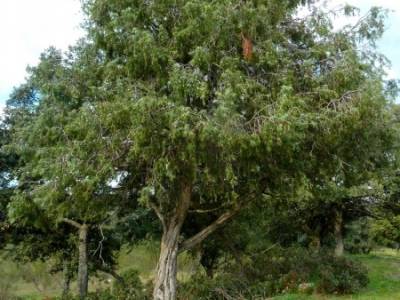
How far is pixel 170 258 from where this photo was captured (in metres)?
10.3

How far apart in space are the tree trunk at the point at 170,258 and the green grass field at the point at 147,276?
352cm

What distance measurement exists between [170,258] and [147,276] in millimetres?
10621

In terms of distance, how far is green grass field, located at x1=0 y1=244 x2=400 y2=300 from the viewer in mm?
13156

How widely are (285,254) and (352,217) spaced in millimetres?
6829

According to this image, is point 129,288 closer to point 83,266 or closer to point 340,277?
point 83,266

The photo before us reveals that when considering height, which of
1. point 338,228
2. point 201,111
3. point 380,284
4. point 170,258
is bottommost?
point 380,284

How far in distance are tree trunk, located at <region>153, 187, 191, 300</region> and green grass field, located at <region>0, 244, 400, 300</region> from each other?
11.5 feet

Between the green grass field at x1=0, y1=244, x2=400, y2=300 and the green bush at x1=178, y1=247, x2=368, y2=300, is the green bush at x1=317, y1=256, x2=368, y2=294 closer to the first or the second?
the green bush at x1=178, y1=247, x2=368, y2=300

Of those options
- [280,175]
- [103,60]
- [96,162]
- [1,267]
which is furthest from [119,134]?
[1,267]

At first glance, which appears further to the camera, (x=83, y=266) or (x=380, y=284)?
(x=380, y=284)

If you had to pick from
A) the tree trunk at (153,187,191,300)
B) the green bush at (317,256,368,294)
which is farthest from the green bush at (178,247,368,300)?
the tree trunk at (153,187,191,300)

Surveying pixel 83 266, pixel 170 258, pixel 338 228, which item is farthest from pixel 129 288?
pixel 338 228

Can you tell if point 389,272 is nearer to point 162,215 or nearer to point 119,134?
point 162,215

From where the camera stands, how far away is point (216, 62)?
908cm
